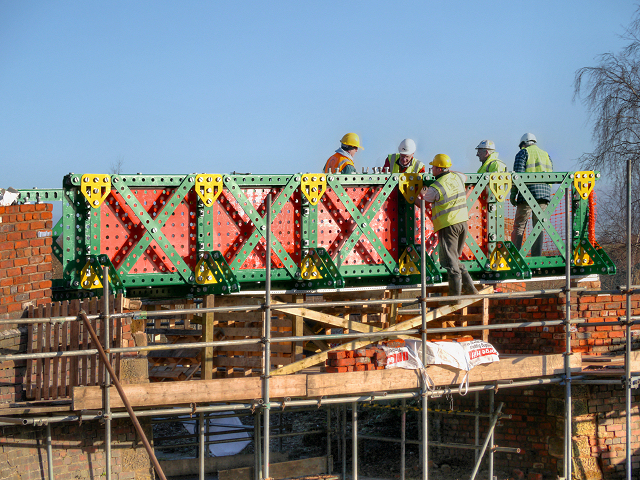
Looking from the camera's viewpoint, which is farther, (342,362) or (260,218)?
(260,218)

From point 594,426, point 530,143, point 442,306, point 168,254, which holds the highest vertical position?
point 530,143

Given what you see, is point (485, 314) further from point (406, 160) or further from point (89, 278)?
point (89, 278)

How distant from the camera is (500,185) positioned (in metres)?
10.9

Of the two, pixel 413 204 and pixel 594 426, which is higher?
pixel 413 204

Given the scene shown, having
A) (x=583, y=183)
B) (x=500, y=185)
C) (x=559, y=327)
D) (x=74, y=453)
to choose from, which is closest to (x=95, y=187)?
(x=74, y=453)

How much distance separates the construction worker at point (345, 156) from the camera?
11359mm

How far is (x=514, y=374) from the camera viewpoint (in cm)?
971

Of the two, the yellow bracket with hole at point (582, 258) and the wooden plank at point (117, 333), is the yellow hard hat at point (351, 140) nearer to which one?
the yellow bracket with hole at point (582, 258)

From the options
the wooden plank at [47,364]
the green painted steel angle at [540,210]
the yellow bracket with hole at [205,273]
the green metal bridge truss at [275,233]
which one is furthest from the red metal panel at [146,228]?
the green painted steel angle at [540,210]

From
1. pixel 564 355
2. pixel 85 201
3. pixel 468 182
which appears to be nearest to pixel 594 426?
pixel 564 355

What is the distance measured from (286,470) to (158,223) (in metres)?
5.39

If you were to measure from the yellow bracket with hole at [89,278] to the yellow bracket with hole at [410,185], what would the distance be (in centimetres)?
409

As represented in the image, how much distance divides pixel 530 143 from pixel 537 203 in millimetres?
1598

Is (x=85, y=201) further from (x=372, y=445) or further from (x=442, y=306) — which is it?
(x=372, y=445)
